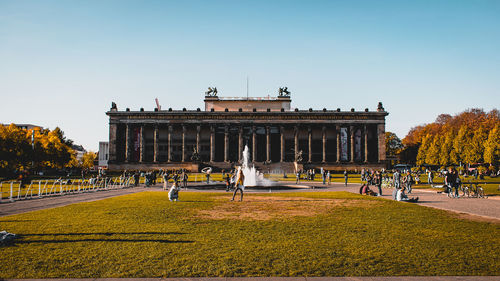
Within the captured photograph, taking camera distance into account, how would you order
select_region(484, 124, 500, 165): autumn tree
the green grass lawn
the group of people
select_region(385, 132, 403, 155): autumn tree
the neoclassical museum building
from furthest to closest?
select_region(385, 132, 403, 155): autumn tree → the neoclassical museum building → select_region(484, 124, 500, 165): autumn tree → the group of people → the green grass lawn

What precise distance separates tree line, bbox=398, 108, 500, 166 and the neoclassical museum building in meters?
13.0

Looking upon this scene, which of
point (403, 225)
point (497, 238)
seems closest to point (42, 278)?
point (403, 225)

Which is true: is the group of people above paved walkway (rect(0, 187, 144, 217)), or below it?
above

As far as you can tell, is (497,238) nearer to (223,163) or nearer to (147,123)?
(223,163)

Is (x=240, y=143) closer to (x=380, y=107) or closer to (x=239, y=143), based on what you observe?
(x=239, y=143)

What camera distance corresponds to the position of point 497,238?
1020 centimetres

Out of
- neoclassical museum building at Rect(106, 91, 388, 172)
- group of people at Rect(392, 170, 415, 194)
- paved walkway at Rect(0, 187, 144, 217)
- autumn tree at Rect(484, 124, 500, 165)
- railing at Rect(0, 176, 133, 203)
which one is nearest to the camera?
paved walkway at Rect(0, 187, 144, 217)

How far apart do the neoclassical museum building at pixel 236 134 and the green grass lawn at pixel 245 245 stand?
226 feet

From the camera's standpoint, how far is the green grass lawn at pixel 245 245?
23.3ft

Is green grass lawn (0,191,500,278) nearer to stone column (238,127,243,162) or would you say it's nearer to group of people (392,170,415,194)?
group of people (392,170,415,194)

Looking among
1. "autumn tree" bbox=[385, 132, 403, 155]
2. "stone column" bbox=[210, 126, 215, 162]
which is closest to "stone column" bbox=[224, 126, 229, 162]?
"stone column" bbox=[210, 126, 215, 162]

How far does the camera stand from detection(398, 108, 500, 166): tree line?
63522 millimetres

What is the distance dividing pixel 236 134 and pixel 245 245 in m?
80.8

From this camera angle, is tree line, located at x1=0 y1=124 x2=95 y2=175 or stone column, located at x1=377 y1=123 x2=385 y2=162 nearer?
tree line, located at x1=0 y1=124 x2=95 y2=175
